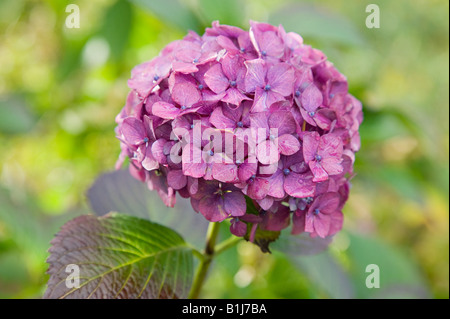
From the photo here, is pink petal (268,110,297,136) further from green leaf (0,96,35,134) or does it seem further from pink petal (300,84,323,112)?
green leaf (0,96,35,134)

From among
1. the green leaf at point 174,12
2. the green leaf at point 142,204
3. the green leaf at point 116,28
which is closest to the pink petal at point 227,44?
the green leaf at point 142,204

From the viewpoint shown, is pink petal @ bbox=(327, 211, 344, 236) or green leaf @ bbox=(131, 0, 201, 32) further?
green leaf @ bbox=(131, 0, 201, 32)

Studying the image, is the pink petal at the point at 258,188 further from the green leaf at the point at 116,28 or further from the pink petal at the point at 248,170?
the green leaf at the point at 116,28

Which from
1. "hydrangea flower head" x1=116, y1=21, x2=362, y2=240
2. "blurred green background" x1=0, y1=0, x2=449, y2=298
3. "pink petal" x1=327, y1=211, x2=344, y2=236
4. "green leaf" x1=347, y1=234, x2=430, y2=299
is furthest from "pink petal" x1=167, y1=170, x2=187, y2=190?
"green leaf" x1=347, y1=234, x2=430, y2=299

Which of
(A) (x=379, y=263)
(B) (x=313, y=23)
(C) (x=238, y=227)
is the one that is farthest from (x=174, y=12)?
(A) (x=379, y=263)
